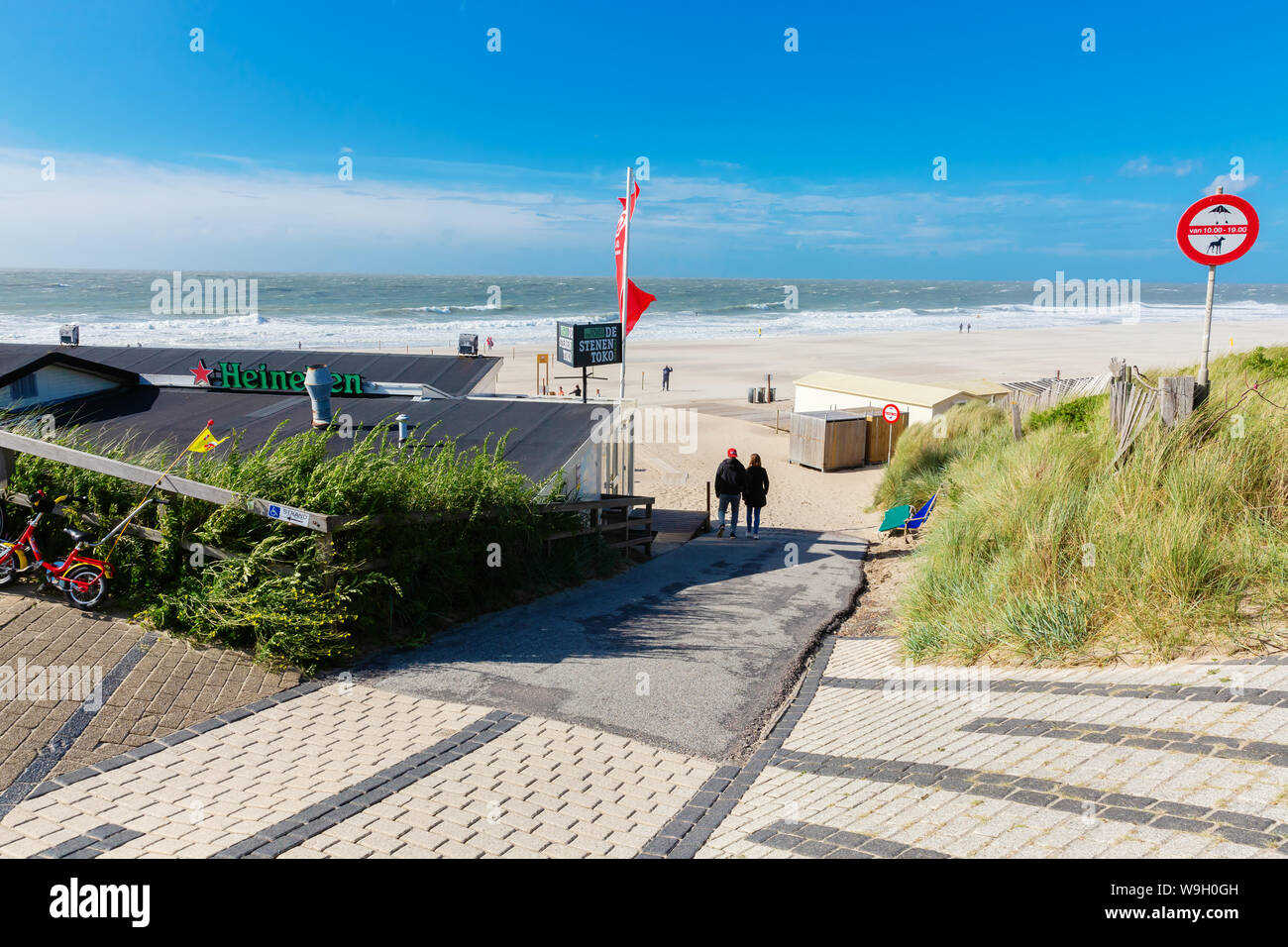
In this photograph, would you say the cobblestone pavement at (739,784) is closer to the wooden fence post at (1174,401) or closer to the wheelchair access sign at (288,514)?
the wheelchair access sign at (288,514)

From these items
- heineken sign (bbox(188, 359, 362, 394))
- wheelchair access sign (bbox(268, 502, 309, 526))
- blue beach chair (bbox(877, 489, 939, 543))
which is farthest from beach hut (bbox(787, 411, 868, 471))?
wheelchair access sign (bbox(268, 502, 309, 526))

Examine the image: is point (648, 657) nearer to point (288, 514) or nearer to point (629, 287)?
point (288, 514)

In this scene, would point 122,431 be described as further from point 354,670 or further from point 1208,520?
point 1208,520

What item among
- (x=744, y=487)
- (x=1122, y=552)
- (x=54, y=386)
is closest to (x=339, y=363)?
(x=54, y=386)

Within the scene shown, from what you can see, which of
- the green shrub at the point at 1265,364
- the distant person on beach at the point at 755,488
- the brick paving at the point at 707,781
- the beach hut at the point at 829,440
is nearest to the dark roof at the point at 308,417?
the distant person on beach at the point at 755,488

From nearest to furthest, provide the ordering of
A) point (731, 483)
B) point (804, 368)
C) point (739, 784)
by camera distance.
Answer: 1. point (739, 784)
2. point (731, 483)
3. point (804, 368)

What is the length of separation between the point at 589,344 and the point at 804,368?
128 feet

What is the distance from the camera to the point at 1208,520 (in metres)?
7.06

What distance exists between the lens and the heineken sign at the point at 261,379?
15867mm

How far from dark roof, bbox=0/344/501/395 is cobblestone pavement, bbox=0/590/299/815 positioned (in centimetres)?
1161

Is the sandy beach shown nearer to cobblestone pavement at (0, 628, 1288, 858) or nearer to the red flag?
the red flag

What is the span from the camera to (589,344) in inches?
582

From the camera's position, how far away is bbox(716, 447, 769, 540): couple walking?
50.8 feet

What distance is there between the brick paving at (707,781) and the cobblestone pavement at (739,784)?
1 cm
